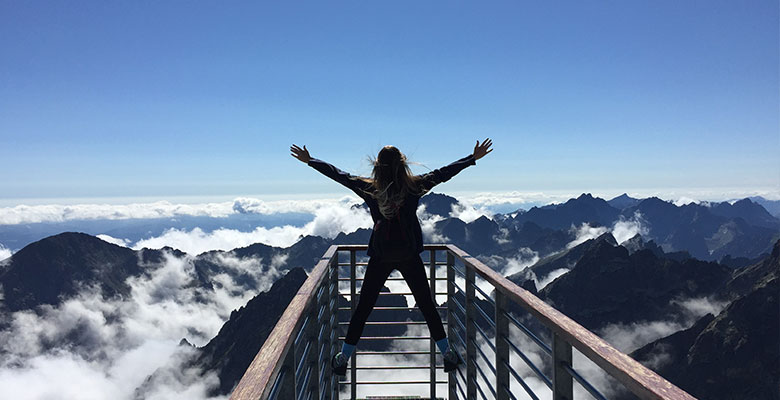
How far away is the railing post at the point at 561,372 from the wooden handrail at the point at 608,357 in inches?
3.3

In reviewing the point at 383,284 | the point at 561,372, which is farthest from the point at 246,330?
the point at 561,372

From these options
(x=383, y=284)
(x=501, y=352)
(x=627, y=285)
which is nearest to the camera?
(x=501, y=352)

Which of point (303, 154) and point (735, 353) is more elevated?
point (303, 154)

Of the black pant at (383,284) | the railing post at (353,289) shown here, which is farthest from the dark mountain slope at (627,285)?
the black pant at (383,284)

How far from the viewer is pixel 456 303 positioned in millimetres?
5270

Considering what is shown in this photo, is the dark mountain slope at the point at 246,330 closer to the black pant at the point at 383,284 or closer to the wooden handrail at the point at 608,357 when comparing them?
the black pant at the point at 383,284

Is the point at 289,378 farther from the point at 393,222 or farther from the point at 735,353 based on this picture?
the point at 735,353

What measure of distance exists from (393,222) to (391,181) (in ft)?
1.12

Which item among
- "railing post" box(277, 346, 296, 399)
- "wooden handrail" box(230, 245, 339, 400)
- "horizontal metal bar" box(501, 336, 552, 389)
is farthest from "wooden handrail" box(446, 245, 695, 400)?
"railing post" box(277, 346, 296, 399)

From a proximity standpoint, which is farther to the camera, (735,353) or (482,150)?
(735,353)

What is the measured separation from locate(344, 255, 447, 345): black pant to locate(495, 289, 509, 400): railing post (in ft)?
2.14

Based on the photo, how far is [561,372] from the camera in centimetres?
221

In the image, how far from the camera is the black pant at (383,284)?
142 inches

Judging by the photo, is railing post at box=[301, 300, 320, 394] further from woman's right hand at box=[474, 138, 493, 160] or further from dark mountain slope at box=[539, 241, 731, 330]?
dark mountain slope at box=[539, 241, 731, 330]
